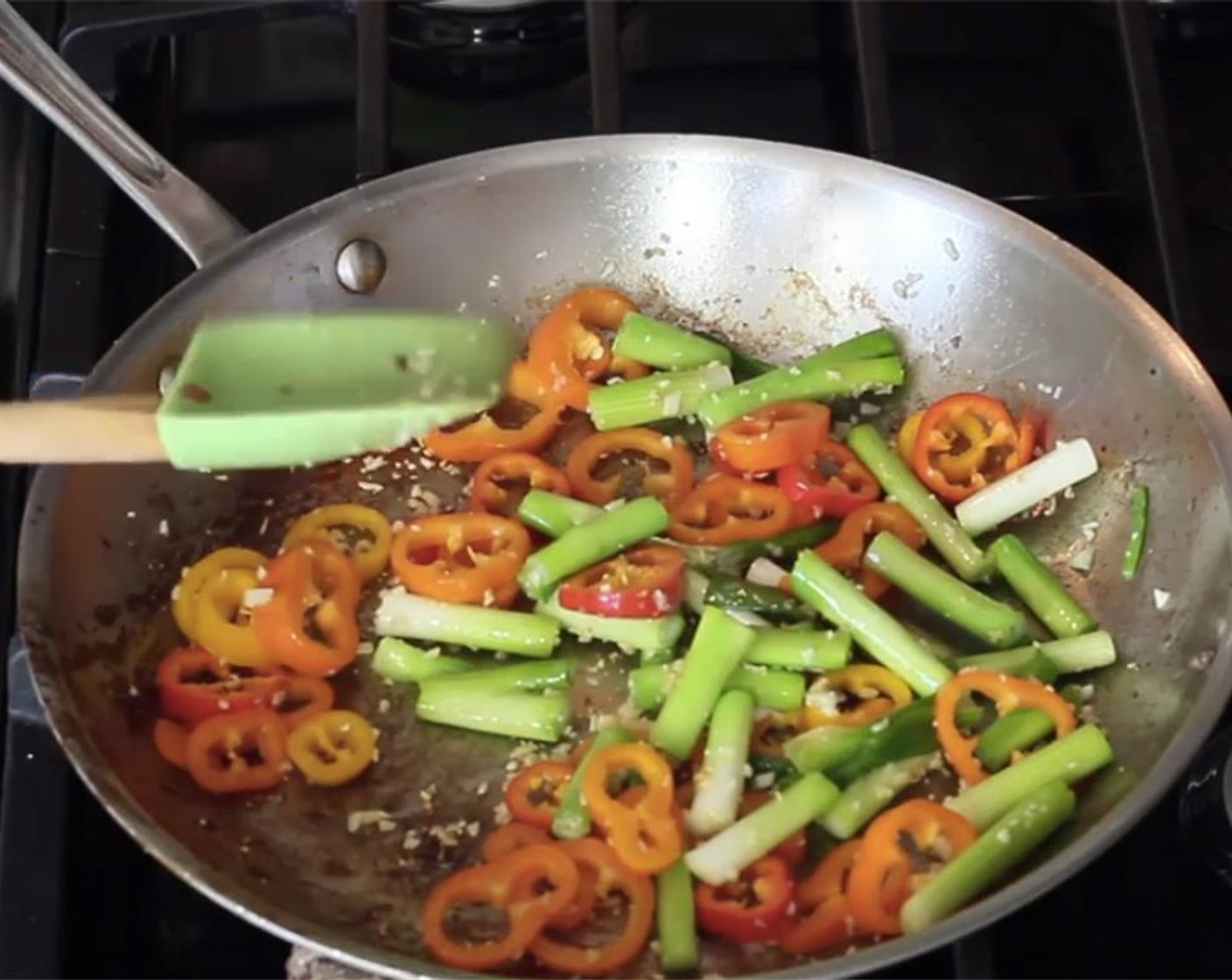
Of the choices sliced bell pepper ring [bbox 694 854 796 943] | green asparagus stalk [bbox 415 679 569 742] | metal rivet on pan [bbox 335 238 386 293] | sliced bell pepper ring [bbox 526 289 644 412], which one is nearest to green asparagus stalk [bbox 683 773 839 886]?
sliced bell pepper ring [bbox 694 854 796 943]

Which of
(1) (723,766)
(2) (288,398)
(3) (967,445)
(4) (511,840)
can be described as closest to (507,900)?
(4) (511,840)

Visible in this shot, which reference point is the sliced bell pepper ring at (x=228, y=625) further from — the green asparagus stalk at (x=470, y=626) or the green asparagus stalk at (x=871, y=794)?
the green asparagus stalk at (x=871, y=794)

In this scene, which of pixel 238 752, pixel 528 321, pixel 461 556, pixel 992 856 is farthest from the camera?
pixel 528 321

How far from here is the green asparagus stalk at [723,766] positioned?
1.00m

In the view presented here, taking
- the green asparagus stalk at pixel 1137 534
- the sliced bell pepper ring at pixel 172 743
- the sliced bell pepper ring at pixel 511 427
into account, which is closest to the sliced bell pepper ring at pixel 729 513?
the sliced bell pepper ring at pixel 511 427

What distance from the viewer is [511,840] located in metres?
1.00

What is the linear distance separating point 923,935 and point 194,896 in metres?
0.43

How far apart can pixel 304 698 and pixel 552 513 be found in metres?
0.21

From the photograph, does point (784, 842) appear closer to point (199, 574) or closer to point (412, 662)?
point (412, 662)

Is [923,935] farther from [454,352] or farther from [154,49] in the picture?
[154,49]

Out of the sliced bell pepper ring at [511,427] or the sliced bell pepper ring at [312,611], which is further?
the sliced bell pepper ring at [511,427]

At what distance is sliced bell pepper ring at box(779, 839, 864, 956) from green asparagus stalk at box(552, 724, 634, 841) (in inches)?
5.2

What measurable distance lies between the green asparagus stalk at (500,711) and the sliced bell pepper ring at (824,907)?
0.19m

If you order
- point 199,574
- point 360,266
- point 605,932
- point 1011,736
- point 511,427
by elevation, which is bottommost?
point 605,932
